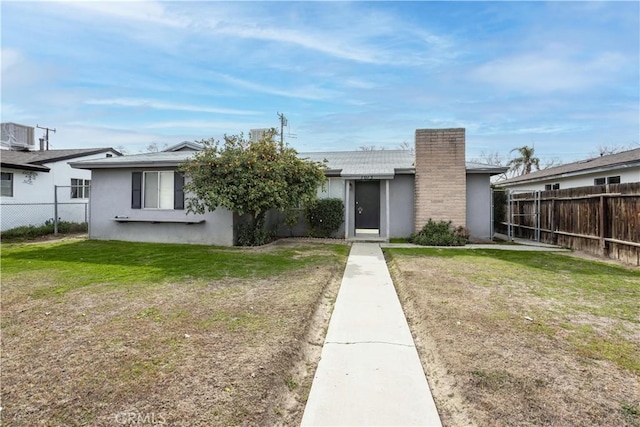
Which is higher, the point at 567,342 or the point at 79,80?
the point at 79,80

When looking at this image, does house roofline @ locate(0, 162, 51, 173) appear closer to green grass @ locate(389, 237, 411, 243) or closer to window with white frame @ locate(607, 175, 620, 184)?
green grass @ locate(389, 237, 411, 243)

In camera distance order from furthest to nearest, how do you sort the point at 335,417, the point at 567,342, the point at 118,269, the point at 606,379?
the point at 118,269 < the point at 567,342 < the point at 606,379 < the point at 335,417

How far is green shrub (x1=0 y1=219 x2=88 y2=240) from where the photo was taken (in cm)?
1287

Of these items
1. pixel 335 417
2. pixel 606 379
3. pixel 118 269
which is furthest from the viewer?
pixel 118 269

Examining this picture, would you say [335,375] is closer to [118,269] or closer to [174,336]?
[174,336]

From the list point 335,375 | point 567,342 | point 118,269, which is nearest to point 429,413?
point 335,375

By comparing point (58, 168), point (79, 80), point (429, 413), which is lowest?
point (429, 413)

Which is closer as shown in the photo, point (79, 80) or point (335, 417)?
point (335, 417)

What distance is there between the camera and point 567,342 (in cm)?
364

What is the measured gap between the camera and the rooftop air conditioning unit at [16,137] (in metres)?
18.4

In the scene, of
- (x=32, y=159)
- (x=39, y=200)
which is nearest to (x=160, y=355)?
(x=39, y=200)

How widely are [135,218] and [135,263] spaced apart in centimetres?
470

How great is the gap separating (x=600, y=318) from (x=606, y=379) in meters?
1.96

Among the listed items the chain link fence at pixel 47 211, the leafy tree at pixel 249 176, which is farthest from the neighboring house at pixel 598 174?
the chain link fence at pixel 47 211
